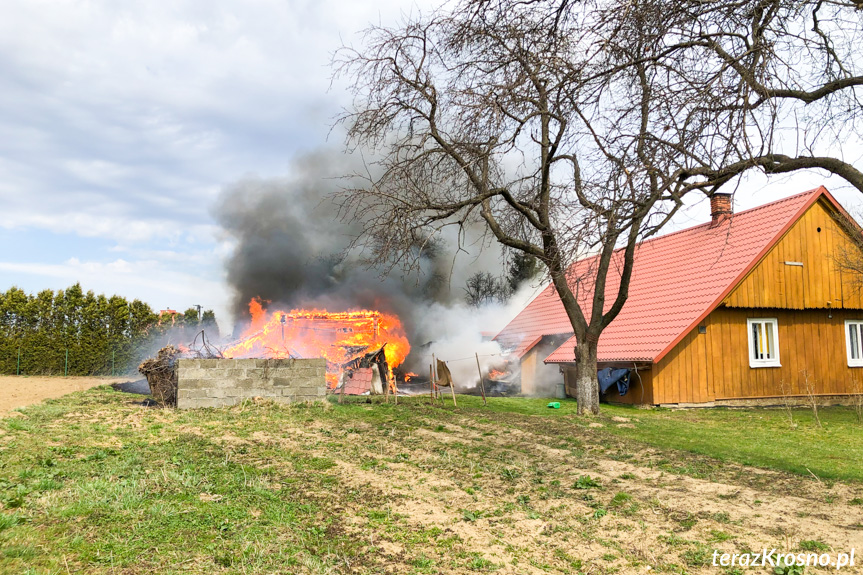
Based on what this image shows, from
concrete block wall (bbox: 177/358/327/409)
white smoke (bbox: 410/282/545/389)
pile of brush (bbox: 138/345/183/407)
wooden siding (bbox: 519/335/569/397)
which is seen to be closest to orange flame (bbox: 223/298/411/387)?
white smoke (bbox: 410/282/545/389)

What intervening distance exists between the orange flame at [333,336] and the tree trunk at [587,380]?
28.5 ft

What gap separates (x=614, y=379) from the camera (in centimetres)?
1881

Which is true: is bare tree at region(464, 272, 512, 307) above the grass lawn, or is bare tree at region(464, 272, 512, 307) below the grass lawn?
above

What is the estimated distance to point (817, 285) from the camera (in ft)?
64.6

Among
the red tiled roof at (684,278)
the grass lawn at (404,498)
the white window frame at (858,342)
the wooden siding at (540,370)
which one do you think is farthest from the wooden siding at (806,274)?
the grass lawn at (404,498)

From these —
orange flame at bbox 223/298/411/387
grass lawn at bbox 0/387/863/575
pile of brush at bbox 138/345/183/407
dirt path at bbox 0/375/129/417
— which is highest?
orange flame at bbox 223/298/411/387

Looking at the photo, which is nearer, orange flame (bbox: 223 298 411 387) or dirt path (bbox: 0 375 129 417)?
dirt path (bbox: 0 375 129 417)

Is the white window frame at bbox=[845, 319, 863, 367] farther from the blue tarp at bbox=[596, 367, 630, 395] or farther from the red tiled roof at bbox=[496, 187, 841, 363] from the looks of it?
the blue tarp at bbox=[596, 367, 630, 395]

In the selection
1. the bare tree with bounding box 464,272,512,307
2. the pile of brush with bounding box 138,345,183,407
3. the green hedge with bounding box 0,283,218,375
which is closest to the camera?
the pile of brush with bounding box 138,345,183,407

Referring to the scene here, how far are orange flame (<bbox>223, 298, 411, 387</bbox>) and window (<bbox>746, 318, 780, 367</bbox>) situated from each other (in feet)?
38.4

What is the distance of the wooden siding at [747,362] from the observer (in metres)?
17.8

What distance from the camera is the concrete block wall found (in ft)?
47.0

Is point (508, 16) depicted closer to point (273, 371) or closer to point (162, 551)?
point (162, 551)

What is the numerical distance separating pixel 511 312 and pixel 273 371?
60.3ft
